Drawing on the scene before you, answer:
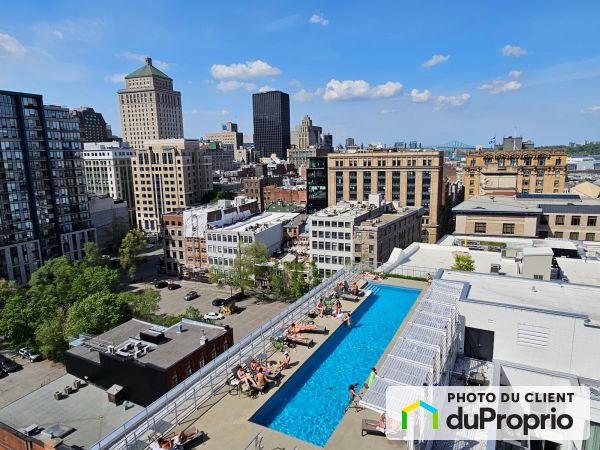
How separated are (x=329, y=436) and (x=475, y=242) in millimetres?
51110

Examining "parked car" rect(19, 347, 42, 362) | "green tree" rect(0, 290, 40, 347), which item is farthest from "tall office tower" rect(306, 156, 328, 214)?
"parked car" rect(19, 347, 42, 362)

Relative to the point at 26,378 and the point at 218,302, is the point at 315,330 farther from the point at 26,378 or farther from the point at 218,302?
the point at 218,302

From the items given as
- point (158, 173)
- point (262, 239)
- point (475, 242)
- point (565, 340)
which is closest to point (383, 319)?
point (565, 340)

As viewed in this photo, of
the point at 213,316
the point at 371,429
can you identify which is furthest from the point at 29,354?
the point at 371,429

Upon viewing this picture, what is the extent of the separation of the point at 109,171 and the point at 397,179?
10337cm

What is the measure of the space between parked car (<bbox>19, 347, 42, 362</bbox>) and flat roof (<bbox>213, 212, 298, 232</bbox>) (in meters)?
39.0

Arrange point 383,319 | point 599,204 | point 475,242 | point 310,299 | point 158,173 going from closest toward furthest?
point 383,319, point 310,299, point 475,242, point 599,204, point 158,173

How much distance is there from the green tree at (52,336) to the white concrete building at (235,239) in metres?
35.8

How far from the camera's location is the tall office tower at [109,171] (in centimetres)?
14062

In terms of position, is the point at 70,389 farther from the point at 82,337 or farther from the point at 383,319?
the point at 383,319

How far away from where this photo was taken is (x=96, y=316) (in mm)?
45000

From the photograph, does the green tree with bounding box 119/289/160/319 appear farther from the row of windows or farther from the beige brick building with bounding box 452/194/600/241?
the row of windows

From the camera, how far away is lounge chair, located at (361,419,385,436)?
1555 centimetres

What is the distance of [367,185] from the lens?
113 metres
